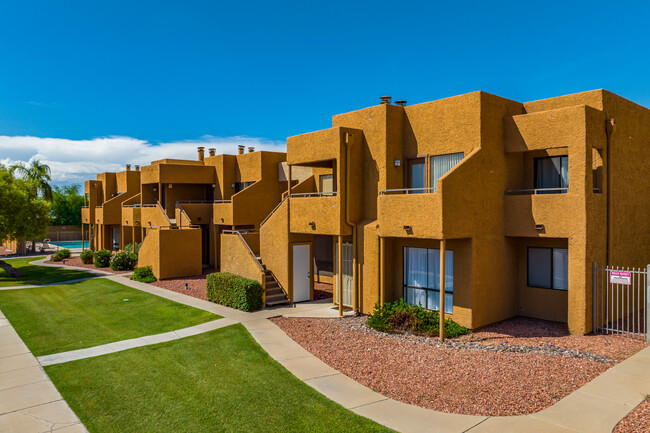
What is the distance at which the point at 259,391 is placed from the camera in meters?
9.76

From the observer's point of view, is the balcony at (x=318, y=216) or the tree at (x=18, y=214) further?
the tree at (x=18, y=214)

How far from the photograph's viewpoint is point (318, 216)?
17719mm

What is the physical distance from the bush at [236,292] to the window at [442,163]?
308 inches

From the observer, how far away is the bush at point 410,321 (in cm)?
1417

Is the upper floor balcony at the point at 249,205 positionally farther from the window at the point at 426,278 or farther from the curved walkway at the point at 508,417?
the curved walkway at the point at 508,417

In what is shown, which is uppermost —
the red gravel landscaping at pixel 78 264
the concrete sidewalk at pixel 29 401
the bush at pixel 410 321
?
the bush at pixel 410 321

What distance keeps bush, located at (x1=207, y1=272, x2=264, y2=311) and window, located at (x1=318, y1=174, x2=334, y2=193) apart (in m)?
5.97

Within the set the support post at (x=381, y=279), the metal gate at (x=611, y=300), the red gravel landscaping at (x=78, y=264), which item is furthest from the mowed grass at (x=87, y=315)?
the metal gate at (x=611, y=300)

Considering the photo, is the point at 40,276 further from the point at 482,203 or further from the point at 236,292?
the point at 482,203

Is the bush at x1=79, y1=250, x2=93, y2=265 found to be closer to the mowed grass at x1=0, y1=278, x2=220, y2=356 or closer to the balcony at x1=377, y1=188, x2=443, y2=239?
the mowed grass at x1=0, y1=278, x2=220, y2=356

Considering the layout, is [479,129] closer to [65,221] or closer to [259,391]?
[259,391]

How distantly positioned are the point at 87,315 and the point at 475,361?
14.4 meters

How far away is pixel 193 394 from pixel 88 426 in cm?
200

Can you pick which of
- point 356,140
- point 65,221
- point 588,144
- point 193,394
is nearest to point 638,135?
point 588,144
